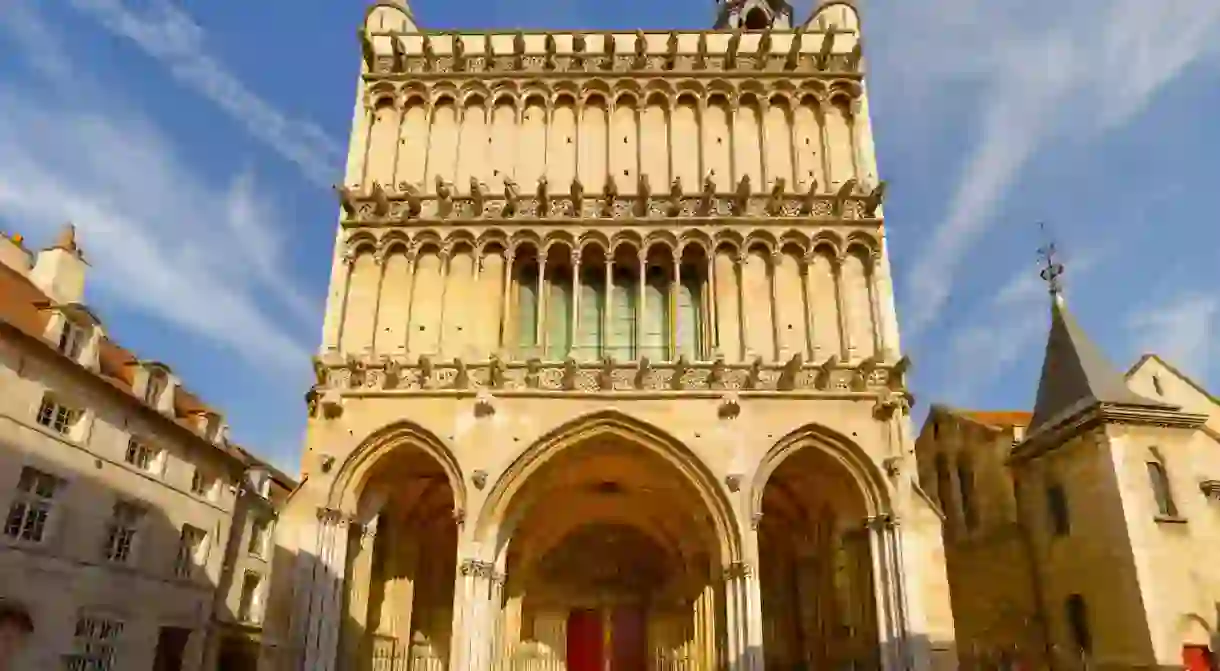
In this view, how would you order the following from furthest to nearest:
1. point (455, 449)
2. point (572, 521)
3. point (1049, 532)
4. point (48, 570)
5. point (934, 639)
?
point (1049, 532), point (572, 521), point (48, 570), point (455, 449), point (934, 639)

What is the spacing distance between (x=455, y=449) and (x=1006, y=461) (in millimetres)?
15598

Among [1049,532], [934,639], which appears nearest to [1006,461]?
[1049,532]

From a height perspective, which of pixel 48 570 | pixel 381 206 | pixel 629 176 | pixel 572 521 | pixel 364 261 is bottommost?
pixel 48 570

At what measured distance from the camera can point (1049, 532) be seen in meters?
21.2

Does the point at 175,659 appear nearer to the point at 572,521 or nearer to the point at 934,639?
the point at 572,521

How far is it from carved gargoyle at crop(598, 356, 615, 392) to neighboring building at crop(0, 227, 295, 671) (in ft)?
41.2

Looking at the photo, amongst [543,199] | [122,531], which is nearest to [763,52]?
[543,199]

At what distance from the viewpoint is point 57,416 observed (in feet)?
63.9

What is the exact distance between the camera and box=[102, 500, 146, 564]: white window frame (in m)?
21.0

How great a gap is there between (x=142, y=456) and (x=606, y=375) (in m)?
14.2

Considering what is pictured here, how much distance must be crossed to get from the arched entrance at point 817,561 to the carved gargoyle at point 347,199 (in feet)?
35.6

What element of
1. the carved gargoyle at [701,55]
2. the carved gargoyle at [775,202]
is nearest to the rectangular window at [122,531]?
the carved gargoyle at [775,202]

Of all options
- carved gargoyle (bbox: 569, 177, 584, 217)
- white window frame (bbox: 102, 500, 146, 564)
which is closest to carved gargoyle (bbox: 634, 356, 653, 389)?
carved gargoyle (bbox: 569, 177, 584, 217)

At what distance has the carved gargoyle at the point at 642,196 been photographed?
1856cm
